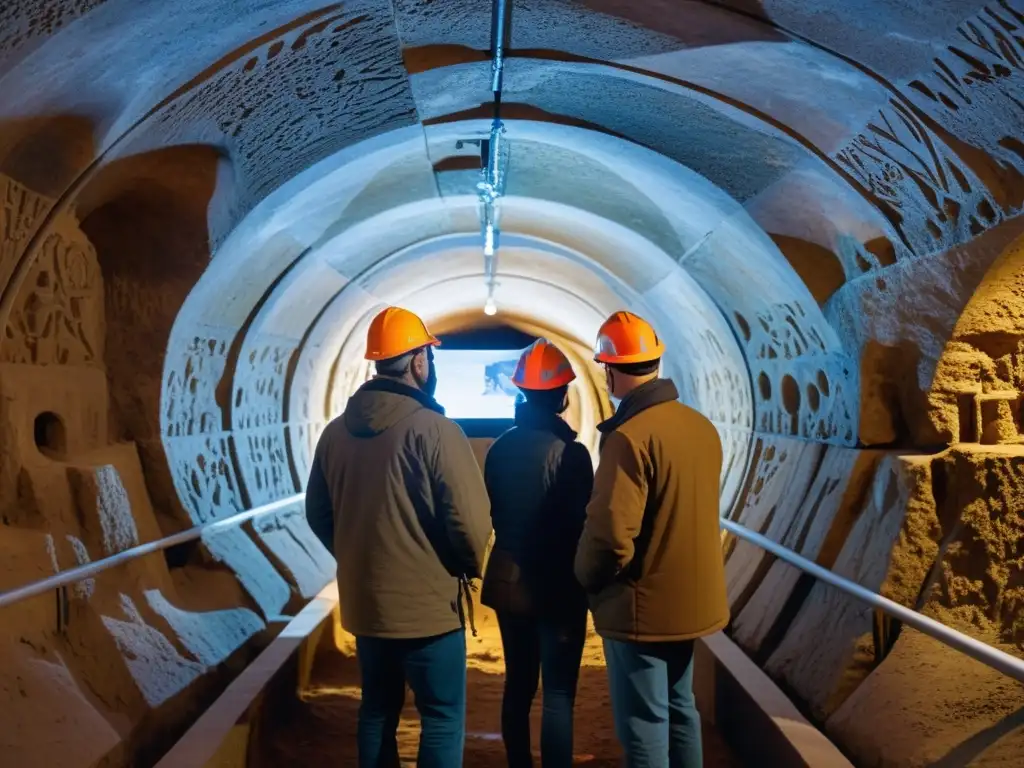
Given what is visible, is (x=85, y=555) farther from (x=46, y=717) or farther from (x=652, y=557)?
(x=652, y=557)

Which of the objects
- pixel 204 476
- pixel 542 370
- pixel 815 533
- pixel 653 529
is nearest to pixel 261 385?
pixel 204 476

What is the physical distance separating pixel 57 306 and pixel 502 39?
2.80 m

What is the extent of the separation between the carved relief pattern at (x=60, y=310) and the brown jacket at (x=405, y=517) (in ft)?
7.62

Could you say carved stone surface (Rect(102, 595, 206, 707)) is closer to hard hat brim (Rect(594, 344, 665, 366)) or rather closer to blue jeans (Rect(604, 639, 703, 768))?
blue jeans (Rect(604, 639, 703, 768))

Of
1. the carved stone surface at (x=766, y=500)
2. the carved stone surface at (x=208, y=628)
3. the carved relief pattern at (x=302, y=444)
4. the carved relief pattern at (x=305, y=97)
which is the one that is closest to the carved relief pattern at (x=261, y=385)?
the carved relief pattern at (x=302, y=444)

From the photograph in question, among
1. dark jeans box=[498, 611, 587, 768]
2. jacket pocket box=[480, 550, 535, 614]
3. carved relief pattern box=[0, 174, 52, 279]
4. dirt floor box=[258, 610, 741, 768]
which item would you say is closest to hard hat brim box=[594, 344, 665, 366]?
jacket pocket box=[480, 550, 535, 614]

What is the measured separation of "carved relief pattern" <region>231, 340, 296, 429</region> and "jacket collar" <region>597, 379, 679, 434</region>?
17.9 ft

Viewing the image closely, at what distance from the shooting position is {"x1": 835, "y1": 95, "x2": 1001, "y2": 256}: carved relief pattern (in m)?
4.46

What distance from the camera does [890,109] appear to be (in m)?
4.58

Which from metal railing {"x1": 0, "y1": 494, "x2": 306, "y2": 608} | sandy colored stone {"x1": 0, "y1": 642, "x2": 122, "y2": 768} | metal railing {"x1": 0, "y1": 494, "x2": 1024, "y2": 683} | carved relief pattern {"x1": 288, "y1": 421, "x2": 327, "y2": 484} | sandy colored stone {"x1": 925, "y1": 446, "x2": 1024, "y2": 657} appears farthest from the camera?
carved relief pattern {"x1": 288, "y1": 421, "x2": 327, "y2": 484}

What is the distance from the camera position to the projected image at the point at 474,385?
16.3 metres

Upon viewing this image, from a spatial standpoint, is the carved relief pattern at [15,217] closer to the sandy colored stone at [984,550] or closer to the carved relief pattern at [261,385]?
the carved relief pattern at [261,385]

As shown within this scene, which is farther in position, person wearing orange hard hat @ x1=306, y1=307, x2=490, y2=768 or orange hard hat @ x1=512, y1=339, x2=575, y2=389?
orange hard hat @ x1=512, y1=339, x2=575, y2=389

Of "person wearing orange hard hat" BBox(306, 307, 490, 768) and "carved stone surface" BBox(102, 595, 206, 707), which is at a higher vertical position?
A: "person wearing orange hard hat" BBox(306, 307, 490, 768)
